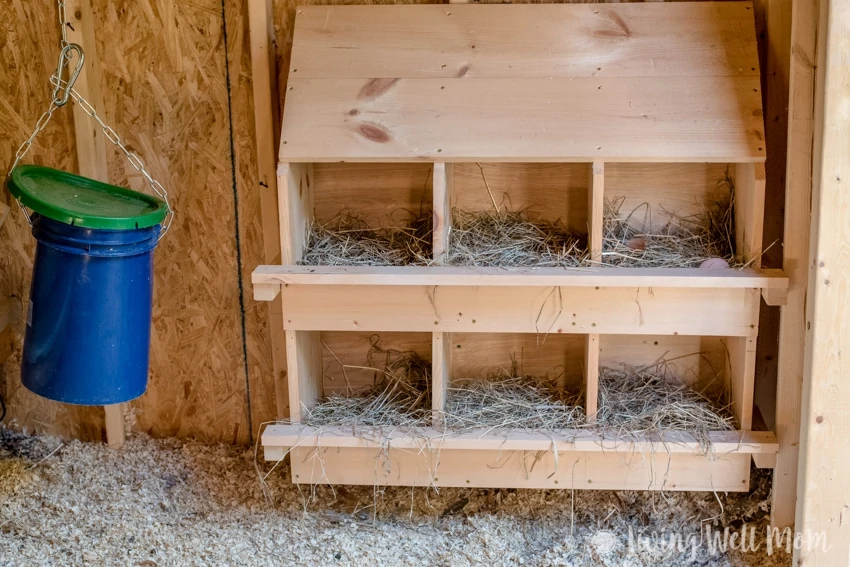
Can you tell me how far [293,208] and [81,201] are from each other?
634mm

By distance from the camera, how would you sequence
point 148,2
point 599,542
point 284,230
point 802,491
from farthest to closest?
1. point 148,2
2. point 599,542
3. point 284,230
4. point 802,491

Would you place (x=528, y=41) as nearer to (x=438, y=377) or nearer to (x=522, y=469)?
(x=438, y=377)

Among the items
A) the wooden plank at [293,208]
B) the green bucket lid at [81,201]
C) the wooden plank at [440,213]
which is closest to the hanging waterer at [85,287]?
the green bucket lid at [81,201]

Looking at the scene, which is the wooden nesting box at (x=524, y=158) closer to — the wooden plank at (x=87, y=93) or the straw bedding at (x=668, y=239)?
the straw bedding at (x=668, y=239)

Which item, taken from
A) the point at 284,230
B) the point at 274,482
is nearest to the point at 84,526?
the point at 274,482

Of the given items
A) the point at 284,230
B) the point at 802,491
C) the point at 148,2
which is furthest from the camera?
the point at 148,2

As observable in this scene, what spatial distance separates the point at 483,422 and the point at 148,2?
1.86m

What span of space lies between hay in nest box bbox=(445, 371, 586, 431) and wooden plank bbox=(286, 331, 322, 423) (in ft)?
1.55

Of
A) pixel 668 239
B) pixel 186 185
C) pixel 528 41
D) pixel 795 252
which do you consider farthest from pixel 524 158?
pixel 186 185

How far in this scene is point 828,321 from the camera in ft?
7.72

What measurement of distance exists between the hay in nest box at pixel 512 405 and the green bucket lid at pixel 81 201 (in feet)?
3.71

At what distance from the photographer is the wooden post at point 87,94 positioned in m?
2.93

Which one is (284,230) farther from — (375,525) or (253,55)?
(375,525)

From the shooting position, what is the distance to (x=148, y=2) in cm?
296
